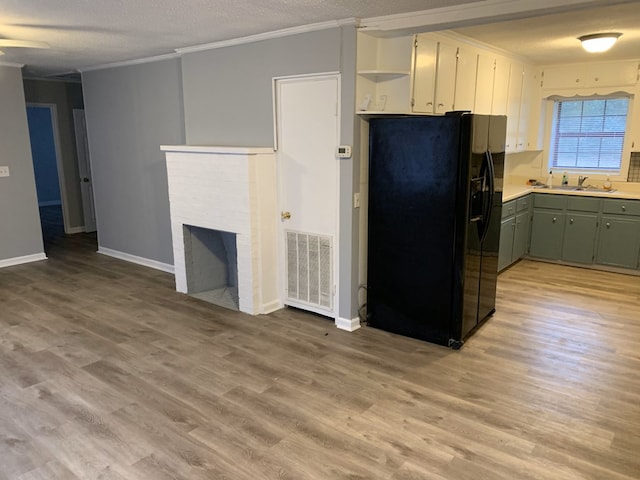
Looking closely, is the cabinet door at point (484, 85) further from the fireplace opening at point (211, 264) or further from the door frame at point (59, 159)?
the door frame at point (59, 159)

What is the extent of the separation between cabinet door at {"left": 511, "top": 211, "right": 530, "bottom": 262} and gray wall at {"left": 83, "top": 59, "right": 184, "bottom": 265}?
4026 millimetres

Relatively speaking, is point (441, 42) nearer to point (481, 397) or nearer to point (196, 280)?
point (481, 397)

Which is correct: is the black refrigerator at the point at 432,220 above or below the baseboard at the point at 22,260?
above

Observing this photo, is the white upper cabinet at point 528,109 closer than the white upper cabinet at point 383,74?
No

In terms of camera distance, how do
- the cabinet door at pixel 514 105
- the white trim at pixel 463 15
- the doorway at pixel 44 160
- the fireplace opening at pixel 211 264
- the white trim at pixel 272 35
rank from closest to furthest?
the white trim at pixel 463 15 < the white trim at pixel 272 35 < the fireplace opening at pixel 211 264 < the cabinet door at pixel 514 105 < the doorway at pixel 44 160

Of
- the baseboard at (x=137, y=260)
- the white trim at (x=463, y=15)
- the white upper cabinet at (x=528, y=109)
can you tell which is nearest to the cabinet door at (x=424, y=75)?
the white trim at (x=463, y=15)

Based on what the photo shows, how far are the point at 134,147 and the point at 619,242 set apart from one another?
5.78m

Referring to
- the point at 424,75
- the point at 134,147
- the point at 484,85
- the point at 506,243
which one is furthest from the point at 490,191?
the point at 134,147

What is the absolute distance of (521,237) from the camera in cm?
590

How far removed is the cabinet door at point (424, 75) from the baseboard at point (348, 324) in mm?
1788

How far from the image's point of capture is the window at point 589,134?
236 inches

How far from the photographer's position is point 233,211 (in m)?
4.36

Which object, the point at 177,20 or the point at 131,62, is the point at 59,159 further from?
the point at 177,20

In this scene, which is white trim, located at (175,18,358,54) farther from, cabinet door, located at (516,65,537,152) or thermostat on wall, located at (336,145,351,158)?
cabinet door, located at (516,65,537,152)
